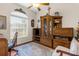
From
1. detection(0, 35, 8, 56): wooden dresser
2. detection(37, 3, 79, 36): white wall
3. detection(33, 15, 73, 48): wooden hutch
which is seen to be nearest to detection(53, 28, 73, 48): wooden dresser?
detection(33, 15, 73, 48): wooden hutch

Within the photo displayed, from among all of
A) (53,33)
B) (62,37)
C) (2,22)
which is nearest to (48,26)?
(53,33)

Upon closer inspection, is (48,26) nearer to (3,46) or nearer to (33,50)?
(33,50)

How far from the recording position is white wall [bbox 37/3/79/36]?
1.69 meters

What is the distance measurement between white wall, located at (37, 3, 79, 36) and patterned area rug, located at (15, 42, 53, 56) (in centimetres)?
53

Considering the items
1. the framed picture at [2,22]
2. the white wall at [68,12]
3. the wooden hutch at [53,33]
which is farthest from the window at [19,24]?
the white wall at [68,12]

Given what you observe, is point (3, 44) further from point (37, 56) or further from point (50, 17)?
point (50, 17)

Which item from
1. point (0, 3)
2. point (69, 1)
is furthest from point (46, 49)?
point (0, 3)

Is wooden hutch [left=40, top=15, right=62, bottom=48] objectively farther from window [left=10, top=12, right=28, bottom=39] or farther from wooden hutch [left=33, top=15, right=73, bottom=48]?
window [left=10, top=12, right=28, bottom=39]

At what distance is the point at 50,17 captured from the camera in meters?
1.90

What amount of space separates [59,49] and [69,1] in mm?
767

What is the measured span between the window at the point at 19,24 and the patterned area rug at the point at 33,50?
20 cm

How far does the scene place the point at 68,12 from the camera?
174 cm

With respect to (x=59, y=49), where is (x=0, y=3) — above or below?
above

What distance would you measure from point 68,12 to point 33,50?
88cm
